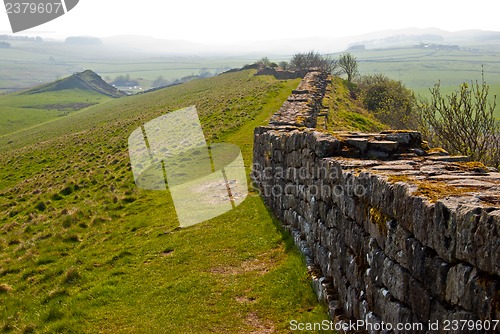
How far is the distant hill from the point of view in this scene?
552 ft

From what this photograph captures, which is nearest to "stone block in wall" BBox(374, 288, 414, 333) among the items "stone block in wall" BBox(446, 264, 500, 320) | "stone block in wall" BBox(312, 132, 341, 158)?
"stone block in wall" BBox(446, 264, 500, 320)

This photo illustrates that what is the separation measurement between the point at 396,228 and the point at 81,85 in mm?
183523

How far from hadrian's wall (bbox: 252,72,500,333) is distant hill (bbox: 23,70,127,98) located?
542ft

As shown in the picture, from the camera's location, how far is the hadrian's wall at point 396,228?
473cm

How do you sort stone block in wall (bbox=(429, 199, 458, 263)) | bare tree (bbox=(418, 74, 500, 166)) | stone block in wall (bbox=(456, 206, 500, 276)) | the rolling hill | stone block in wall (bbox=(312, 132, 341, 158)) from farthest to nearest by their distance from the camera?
the rolling hill → bare tree (bbox=(418, 74, 500, 166)) → stone block in wall (bbox=(312, 132, 341, 158)) → stone block in wall (bbox=(429, 199, 458, 263)) → stone block in wall (bbox=(456, 206, 500, 276))

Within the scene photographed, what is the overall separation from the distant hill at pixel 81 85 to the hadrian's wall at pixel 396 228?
16508 cm

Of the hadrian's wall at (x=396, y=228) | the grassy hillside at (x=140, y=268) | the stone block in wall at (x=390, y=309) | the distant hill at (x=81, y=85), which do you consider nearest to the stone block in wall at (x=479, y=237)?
the hadrian's wall at (x=396, y=228)

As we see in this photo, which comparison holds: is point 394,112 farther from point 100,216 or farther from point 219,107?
point 100,216

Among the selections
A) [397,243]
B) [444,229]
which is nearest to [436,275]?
Result: [444,229]

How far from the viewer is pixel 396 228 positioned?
20.8 feet

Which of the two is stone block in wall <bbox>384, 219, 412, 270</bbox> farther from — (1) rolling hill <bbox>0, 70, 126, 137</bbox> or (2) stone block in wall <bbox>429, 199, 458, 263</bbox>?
(1) rolling hill <bbox>0, 70, 126, 137</bbox>

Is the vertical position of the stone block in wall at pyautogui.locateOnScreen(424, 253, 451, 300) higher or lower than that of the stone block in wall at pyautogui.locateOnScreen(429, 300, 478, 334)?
higher

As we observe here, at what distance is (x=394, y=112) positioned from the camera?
39.6 m

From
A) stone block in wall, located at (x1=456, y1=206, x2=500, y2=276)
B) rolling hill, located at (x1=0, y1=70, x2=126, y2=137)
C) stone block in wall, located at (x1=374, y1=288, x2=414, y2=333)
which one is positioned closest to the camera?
stone block in wall, located at (x1=456, y1=206, x2=500, y2=276)
